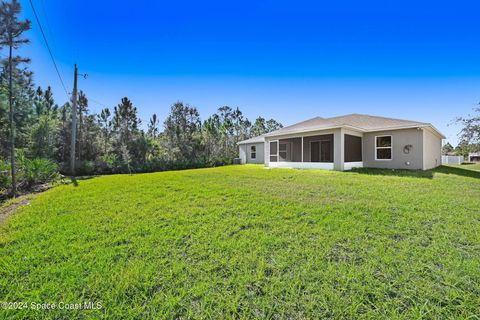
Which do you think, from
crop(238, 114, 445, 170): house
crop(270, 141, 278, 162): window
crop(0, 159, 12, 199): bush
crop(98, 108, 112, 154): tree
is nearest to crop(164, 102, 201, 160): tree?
crop(270, 141, 278, 162): window

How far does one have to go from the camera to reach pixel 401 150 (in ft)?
37.7

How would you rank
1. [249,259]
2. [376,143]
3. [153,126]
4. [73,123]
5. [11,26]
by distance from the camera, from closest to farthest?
1. [249,259]
2. [11,26]
3. [376,143]
4. [73,123]
5. [153,126]

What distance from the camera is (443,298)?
6.76ft

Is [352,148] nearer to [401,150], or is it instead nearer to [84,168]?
[401,150]

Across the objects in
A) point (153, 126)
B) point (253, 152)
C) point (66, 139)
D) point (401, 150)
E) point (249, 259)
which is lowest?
point (249, 259)

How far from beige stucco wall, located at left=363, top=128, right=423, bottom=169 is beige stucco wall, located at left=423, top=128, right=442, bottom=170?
529mm

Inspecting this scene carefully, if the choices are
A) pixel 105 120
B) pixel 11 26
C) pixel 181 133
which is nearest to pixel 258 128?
pixel 181 133

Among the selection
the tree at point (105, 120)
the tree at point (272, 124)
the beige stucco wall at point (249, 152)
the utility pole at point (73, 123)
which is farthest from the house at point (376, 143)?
the tree at point (272, 124)

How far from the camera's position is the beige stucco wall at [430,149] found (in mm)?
11414

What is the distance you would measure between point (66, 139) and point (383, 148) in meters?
24.1

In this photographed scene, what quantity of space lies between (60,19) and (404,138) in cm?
1858

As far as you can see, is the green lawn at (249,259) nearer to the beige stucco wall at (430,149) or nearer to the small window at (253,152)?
the beige stucco wall at (430,149)

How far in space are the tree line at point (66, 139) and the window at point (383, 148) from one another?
14227 millimetres

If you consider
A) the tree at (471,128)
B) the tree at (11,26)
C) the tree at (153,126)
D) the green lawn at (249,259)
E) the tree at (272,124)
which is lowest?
the green lawn at (249,259)
